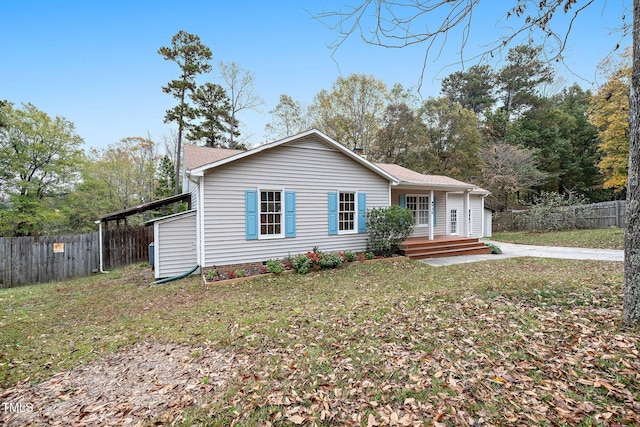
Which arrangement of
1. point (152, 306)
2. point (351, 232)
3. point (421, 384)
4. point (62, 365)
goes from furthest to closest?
point (351, 232) < point (152, 306) < point (62, 365) < point (421, 384)

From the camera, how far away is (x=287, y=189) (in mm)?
9023

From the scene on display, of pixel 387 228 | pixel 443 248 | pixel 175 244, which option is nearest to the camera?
pixel 175 244

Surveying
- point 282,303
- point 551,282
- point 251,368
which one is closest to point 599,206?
point 551,282

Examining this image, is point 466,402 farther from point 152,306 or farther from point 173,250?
point 173,250

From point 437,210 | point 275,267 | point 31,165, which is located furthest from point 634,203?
point 31,165

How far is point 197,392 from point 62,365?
216 cm

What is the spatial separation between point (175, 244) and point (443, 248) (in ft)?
32.0

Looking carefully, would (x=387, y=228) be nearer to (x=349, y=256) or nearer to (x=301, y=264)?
(x=349, y=256)

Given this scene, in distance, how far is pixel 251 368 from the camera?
3.17 m

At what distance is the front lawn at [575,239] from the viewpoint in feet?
39.3

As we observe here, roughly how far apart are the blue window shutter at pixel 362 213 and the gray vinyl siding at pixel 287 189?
0.21 meters

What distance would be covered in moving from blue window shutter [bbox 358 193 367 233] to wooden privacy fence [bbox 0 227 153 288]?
9.39m

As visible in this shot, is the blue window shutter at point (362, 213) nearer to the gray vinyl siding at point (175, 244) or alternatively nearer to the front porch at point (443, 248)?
the front porch at point (443, 248)

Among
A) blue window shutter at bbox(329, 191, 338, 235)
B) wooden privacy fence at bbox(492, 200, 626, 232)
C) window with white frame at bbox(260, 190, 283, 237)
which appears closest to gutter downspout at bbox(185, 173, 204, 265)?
window with white frame at bbox(260, 190, 283, 237)
